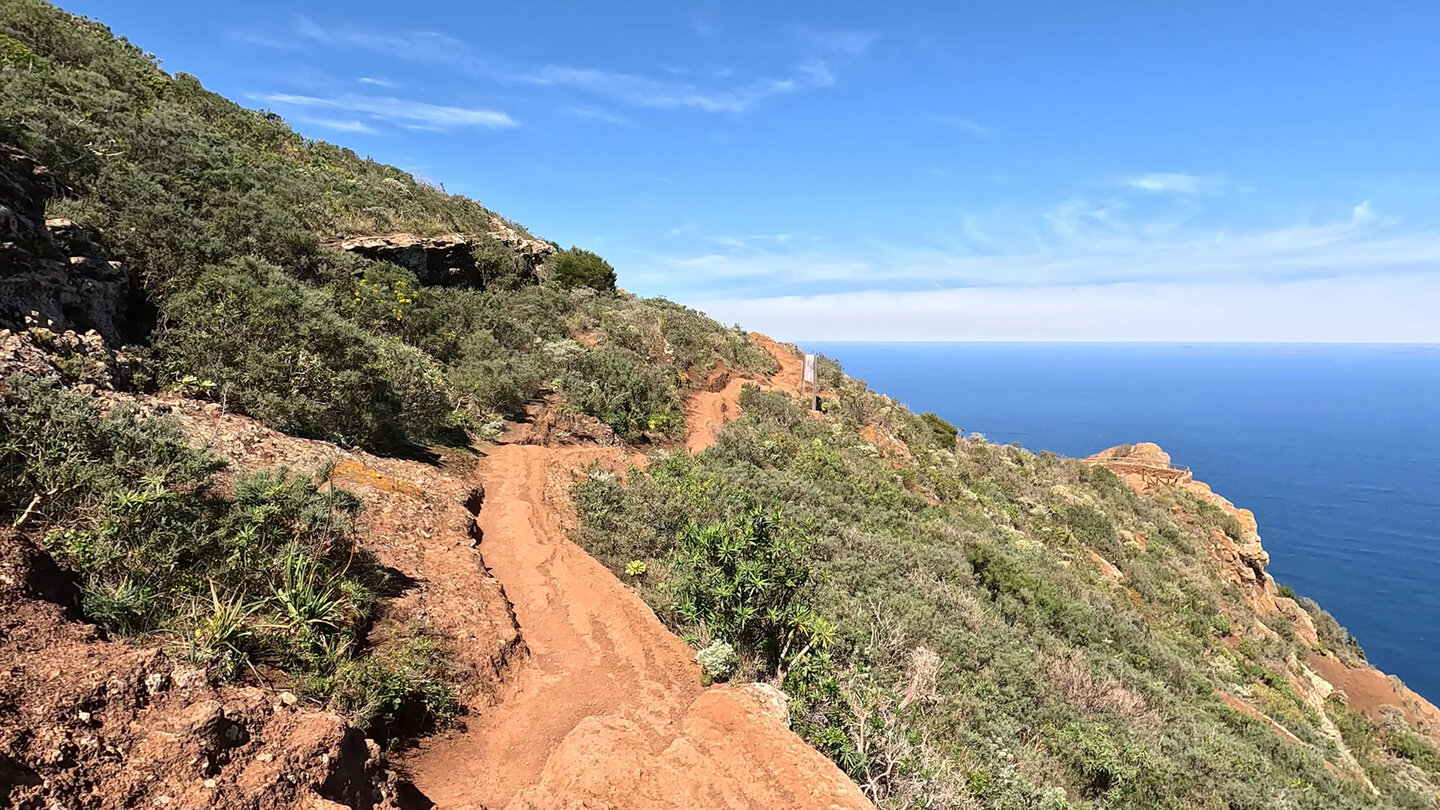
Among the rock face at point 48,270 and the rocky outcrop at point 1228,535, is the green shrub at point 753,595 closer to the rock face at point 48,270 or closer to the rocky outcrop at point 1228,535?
the rock face at point 48,270

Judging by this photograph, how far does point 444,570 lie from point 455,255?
16.3 metres

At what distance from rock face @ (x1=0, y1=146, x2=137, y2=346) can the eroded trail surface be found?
5670 mm

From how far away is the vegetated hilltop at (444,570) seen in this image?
386cm

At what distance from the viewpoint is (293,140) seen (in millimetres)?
23062

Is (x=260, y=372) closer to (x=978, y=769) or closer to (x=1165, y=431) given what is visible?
(x=978, y=769)

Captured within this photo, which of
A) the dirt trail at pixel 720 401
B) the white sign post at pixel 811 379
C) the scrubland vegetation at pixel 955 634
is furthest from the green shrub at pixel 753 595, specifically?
the white sign post at pixel 811 379

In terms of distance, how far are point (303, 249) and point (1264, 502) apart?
4516 inches

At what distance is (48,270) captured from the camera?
22.7 feet

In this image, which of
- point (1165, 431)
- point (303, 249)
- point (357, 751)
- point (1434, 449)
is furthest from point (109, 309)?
point (1434, 449)

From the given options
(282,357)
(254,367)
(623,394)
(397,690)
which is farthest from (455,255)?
(397,690)

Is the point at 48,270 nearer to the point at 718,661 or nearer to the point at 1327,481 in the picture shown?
the point at 718,661

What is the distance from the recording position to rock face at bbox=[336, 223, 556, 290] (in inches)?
693

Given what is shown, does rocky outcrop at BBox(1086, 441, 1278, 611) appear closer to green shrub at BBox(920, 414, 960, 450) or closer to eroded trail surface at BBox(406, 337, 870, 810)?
green shrub at BBox(920, 414, 960, 450)

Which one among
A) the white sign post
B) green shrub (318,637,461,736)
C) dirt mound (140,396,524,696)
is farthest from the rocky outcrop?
green shrub (318,637,461,736)
